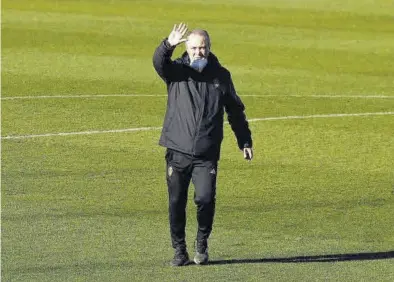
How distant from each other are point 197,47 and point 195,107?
19.2 inches

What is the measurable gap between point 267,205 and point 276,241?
5.44ft

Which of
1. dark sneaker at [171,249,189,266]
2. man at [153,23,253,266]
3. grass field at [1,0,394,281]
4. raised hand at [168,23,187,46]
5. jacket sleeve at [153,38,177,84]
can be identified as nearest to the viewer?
raised hand at [168,23,187,46]

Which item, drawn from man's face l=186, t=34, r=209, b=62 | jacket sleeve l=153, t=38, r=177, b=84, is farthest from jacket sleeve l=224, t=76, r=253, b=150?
jacket sleeve l=153, t=38, r=177, b=84

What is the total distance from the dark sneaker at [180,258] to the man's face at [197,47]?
5.16ft

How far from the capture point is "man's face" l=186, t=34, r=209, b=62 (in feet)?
36.7

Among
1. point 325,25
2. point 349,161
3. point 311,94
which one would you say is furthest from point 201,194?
point 325,25

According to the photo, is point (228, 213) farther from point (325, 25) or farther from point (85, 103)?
point (325, 25)

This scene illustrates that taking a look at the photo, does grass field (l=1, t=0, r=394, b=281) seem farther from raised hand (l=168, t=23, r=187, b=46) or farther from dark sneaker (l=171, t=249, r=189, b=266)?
raised hand (l=168, t=23, r=187, b=46)

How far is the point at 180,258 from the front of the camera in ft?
37.9

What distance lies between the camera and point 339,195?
14727 mm

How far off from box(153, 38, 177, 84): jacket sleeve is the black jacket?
0.04 ft

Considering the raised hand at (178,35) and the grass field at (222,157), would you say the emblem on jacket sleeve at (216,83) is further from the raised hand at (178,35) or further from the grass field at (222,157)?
the grass field at (222,157)

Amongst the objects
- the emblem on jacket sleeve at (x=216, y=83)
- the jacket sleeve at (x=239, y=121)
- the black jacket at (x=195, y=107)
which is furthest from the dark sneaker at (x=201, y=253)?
the emblem on jacket sleeve at (x=216, y=83)

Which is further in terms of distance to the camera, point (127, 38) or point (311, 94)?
point (127, 38)
